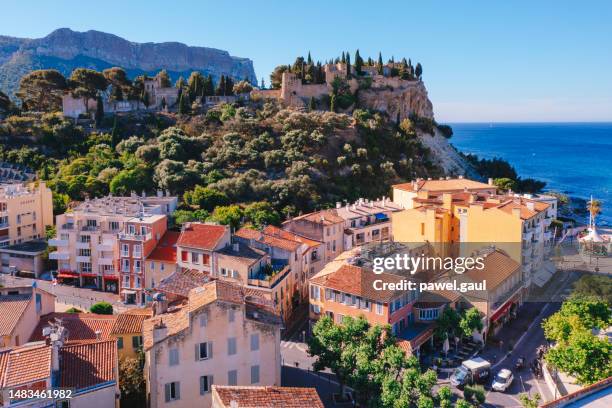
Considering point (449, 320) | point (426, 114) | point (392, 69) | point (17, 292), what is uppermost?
point (392, 69)

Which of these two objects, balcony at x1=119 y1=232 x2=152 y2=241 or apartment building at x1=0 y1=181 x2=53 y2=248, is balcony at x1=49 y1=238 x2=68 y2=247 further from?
balcony at x1=119 y1=232 x2=152 y2=241

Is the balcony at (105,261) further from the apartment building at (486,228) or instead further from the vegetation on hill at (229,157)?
the apartment building at (486,228)

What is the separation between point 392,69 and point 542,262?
64885 millimetres

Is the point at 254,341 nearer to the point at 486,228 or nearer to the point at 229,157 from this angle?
the point at 486,228

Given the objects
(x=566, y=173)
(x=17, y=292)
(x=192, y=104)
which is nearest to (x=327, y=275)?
(x=17, y=292)

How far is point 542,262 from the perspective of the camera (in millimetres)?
41188

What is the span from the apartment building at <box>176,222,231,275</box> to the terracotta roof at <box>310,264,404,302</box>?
766 centimetres

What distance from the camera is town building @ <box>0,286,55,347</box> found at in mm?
24188

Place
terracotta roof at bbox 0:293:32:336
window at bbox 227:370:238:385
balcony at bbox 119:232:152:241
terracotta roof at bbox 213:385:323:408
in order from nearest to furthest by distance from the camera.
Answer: terracotta roof at bbox 213:385:323:408, window at bbox 227:370:238:385, terracotta roof at bbox 0:293:32:336, balcony at bbox 119:232:152:241

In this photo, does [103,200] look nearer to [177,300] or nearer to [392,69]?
[177,300]

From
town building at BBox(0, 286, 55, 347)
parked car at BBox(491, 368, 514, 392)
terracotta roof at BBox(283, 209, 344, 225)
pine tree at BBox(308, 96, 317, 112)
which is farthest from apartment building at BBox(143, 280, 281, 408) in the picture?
pine tree at BBox(308, 96, 317, 112)

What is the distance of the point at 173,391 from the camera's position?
2241cm

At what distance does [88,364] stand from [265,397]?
683 centimetres

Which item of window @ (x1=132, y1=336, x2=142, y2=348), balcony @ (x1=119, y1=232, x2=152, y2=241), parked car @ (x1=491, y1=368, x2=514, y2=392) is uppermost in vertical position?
balcony @ (x1=119, y1=232, x2=152, y2=241)
